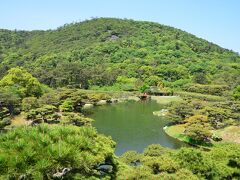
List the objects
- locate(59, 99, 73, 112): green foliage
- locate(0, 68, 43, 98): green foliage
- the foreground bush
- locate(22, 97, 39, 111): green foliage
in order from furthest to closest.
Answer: locate(0, 68, 43, 98): green foliage, locate(59, 99, 73, 112): green foliage, locate(22, 97, 39, 111): green foliage, the foreground bush

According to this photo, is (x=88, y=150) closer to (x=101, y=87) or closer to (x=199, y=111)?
(x=199, y=111)

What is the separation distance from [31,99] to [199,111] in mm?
20311

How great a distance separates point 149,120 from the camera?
45906 mm

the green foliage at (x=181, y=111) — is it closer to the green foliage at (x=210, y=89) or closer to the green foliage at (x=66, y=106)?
the green foliage at (x=66, y=106)

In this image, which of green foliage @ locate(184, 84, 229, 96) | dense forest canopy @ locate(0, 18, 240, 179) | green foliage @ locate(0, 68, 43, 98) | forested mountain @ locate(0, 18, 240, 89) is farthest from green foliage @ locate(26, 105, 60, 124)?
green foliage @ locate(184, 84, 229, 96)

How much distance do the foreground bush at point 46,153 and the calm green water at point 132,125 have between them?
2001cm

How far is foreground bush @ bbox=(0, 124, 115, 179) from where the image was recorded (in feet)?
27.9

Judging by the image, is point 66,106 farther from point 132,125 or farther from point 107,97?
Result: point 107,97

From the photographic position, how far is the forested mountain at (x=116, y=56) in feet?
253

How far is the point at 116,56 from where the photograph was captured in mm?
102500

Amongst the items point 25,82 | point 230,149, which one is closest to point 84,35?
point 25,82

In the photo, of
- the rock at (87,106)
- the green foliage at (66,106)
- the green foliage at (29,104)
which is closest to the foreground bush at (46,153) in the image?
the green foliage at (29,104)

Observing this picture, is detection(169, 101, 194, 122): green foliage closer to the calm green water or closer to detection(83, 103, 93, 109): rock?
the calm green water

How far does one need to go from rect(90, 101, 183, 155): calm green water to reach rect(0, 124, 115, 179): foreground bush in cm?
2001
